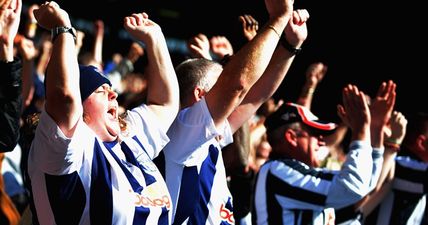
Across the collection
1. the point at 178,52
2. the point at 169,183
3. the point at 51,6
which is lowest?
the point at 178,52

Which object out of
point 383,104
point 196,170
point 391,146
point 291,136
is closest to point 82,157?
point 196,170

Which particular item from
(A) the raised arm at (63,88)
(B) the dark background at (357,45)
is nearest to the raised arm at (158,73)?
(A) the raised arm at (63,88)

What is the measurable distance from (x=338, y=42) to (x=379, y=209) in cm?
532

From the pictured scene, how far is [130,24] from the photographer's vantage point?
4.30 metres

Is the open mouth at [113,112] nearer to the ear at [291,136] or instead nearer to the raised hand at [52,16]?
the raised hand at [52,16]

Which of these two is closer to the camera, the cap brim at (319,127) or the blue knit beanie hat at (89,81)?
the blue knit beanie hat at (89,81)

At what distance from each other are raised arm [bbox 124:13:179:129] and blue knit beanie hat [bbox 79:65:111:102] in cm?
50

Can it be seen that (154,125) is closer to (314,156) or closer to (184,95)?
(184,95)

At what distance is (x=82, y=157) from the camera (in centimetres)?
356

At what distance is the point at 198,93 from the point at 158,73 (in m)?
0.35

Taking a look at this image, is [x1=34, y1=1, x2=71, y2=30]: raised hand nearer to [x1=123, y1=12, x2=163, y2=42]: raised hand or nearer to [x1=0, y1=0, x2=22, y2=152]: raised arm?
[x1=123, y1=12, x2=163, y2=42]: raised hand

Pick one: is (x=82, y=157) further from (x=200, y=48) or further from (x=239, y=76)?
(x=200, y=48)

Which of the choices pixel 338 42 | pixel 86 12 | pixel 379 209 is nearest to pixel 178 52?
pixel 86 12

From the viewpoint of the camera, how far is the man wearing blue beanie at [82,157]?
3377mm
